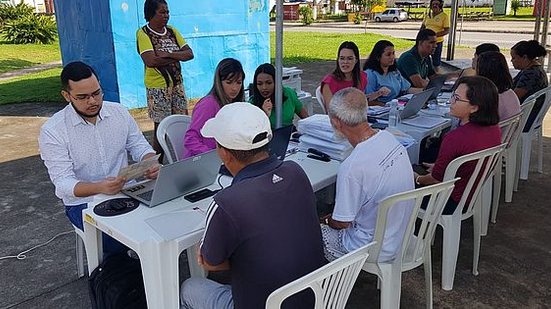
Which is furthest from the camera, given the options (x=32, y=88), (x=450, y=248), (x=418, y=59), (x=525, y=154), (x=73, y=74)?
(x=32, y=88)

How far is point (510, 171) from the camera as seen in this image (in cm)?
357

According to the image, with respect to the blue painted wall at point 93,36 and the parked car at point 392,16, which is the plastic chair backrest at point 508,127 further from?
the parked car at point 392,16

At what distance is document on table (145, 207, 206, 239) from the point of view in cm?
172

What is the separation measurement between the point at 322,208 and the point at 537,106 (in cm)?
192

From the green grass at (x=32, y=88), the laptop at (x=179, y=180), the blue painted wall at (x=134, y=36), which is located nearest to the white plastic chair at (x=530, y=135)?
the laptop at (x=179, y=180)

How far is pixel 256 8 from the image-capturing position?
7.89 metres

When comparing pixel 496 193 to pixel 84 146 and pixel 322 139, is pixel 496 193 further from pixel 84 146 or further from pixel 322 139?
pixel 84 146

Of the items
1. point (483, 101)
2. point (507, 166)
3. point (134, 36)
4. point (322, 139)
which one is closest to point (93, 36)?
point (134, 36)

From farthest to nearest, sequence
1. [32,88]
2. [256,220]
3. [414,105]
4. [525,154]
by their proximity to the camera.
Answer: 1. [32,88]
2. [525,154]
3. [414,105]
4. [256,220]

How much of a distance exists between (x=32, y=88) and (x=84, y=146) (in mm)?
7523

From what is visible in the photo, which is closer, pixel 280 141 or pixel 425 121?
pixel 280 141

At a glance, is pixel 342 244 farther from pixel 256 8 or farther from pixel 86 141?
pixel 256 8

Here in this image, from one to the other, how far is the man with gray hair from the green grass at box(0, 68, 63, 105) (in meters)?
7.06

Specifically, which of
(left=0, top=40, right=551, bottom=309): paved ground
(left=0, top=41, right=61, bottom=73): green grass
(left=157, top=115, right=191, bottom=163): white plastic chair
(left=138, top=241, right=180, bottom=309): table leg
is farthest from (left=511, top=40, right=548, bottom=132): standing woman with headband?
(left=0, top=41, right=61, bottom=73): green grass
